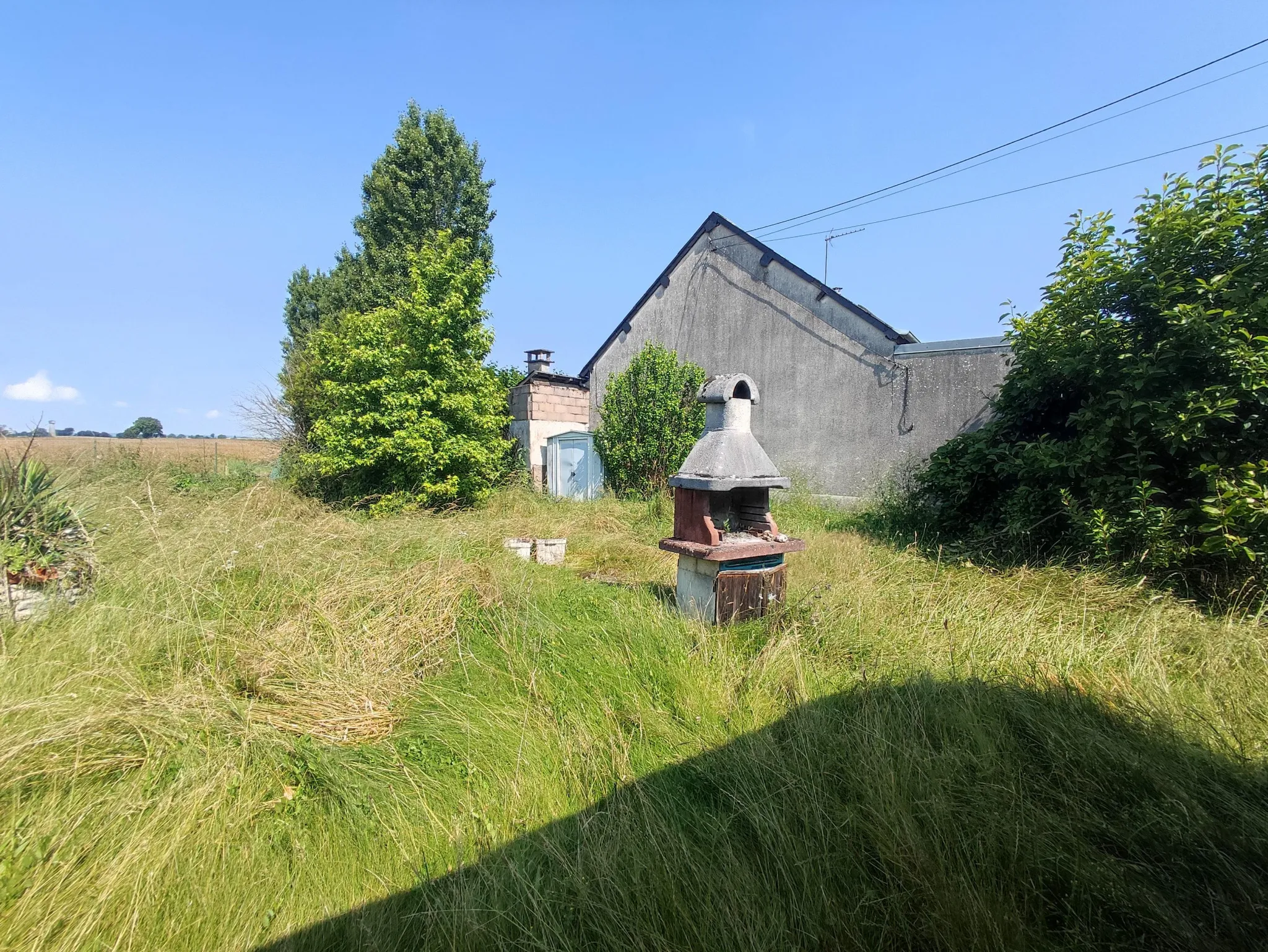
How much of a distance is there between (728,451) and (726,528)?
0.84m

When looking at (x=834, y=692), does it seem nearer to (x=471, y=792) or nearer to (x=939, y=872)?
(x=939, y=872)

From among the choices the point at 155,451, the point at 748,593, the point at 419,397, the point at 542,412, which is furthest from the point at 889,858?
the point at 155,451

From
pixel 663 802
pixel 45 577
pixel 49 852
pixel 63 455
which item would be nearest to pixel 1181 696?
pixel 663 802

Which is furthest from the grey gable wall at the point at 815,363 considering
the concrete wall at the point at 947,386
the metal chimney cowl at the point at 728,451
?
the metal chimney cowl at the point at 728,451

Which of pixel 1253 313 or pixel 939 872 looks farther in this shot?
pixel 1253 313

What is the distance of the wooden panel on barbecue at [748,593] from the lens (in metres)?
4.21

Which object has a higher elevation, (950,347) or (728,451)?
(950,347)

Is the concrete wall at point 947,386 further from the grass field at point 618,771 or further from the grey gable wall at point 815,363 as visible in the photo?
the grass field at point 618,771

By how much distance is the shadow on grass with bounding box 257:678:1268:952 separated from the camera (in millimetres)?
1721

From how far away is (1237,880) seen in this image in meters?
1.75

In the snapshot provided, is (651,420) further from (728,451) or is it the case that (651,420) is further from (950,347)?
(728,451)

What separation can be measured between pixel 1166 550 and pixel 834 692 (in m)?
3.40

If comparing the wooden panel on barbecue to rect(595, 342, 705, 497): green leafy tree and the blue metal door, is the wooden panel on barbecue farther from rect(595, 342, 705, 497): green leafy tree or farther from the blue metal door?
the blue metal door

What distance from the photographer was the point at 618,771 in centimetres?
252
